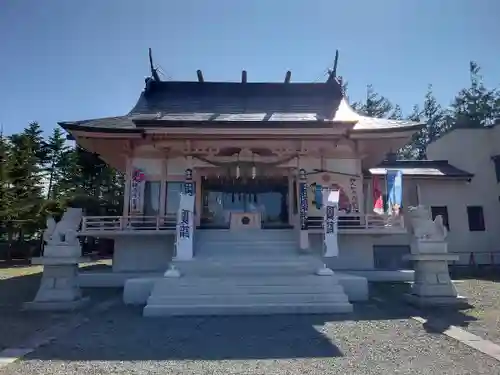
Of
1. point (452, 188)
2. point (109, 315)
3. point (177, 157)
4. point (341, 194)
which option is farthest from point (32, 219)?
point (452, 188)

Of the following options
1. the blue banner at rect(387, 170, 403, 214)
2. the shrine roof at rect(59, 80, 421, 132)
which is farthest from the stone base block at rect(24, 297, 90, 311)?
the blue banner at rect(387, 170, 403, 214)

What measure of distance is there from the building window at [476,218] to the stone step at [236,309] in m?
13.2

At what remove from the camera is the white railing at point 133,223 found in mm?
10758

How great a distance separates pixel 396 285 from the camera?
10.7 metres

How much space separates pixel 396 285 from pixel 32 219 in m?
20.6

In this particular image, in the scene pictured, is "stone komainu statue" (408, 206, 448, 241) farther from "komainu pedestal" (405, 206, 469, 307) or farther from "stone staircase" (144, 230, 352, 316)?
"stone staircase" (144, 230, 352, 316)

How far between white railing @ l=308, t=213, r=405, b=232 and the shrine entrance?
1.25 m

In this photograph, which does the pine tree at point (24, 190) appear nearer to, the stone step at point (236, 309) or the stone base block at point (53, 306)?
the stone base block at point (53, 306)

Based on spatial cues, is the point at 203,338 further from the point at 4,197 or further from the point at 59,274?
the point at 4,197

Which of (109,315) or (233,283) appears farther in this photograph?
(233,283)

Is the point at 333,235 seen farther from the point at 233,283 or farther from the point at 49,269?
the point at 49,269

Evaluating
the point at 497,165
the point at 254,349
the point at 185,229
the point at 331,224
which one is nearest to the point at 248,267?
the point at 185,229

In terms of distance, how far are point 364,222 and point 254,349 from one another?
777 centimetres

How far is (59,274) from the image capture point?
7984 mm
